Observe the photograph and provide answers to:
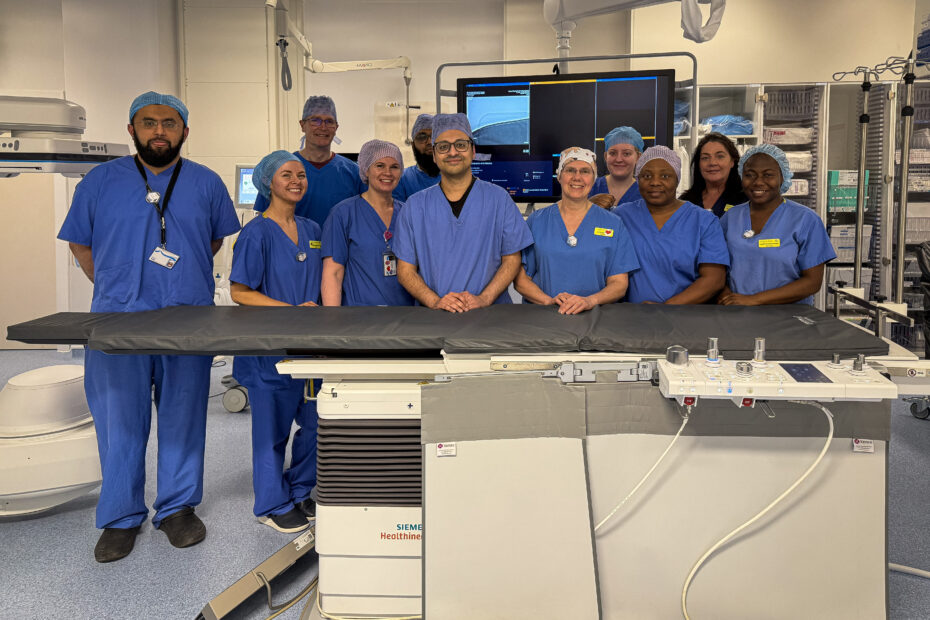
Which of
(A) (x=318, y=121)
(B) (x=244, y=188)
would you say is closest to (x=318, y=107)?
(A) (x=318, y=121)

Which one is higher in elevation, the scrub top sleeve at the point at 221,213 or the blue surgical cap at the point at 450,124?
the blue surgical cap at the point at 450,124

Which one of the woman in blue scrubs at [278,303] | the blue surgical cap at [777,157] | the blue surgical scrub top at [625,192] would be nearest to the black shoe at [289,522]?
the woman in blue scrubs at [278,303]

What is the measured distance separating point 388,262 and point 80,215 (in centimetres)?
107

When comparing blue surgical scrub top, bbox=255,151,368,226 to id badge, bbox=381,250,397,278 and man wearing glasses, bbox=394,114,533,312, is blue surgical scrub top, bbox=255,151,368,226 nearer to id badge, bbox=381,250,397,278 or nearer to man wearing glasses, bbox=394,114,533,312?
id badge, bbox=381,250,397,278

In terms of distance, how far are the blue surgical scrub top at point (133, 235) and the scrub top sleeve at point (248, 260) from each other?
128 millimetres

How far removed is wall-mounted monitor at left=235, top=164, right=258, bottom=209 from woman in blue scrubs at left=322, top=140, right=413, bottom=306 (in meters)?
2.70

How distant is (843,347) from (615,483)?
0.66m

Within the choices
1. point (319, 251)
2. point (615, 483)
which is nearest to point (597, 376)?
point (615, 483)

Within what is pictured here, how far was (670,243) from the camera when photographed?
2.75 meters

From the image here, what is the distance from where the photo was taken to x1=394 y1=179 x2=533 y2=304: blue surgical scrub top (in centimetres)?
264

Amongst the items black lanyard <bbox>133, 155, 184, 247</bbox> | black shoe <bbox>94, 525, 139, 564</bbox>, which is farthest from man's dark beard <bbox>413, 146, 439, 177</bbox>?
black shoe <bbox>94, 525, 139, 564</bbox>

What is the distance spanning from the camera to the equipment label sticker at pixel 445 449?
5.91 feet

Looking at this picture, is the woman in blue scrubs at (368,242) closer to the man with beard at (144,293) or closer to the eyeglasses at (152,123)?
the man with beard at (144,293)

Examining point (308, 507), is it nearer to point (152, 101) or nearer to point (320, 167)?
point (320, 167)
